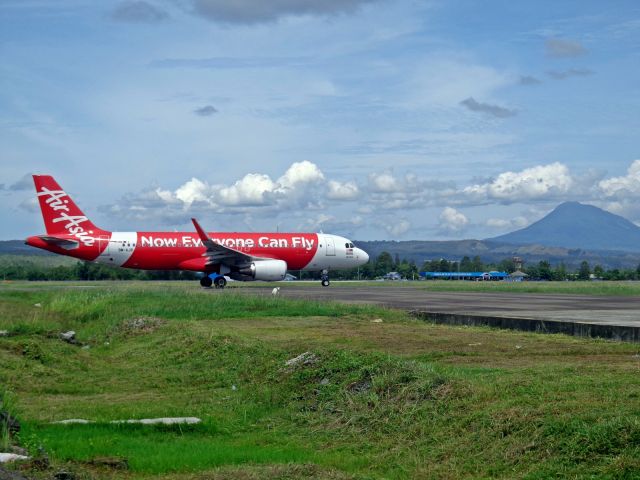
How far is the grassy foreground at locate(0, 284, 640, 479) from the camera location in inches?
376

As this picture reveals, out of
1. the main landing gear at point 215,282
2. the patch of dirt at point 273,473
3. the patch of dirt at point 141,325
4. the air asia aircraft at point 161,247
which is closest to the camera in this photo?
the patch of dirt at point 273,473

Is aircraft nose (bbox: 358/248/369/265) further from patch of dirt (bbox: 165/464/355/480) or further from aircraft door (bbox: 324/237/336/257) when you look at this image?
patch of dirt (bbox: 165/464/355/480)

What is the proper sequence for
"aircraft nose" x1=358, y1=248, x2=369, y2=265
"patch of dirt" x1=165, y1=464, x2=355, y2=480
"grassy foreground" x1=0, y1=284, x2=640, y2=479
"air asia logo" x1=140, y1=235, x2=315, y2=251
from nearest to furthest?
"patch of dirt" x1=165, y1=464, x2=355, y2=480, "grassy foreground" x1=0, y1=284, x2=640, y2=479, "air asia logo" x1=140, y1=235, x2=315, y2=251, "aircraft nose" x1=358, y1=248, x2=369, y2=265

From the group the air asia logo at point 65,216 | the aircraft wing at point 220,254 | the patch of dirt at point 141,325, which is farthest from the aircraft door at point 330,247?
the patch of dirt at point 141,325

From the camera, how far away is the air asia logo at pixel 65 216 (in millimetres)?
55531

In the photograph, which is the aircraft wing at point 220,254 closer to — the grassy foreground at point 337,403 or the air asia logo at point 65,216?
the air asia logo at point 65,216

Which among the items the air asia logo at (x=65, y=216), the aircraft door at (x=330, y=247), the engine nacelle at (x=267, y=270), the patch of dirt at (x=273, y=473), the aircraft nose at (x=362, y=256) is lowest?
the patch of dirt at (x=273, y=473)

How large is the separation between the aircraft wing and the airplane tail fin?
7027 millimetres

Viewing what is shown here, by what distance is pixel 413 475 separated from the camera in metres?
9.58

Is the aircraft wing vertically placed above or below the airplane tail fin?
below

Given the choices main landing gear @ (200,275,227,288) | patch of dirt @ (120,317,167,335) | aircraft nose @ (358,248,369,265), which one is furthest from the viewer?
aircraft nose @ (358,248,369,265)

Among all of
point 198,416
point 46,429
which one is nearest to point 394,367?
point 198,416

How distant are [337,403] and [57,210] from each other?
46476 mm

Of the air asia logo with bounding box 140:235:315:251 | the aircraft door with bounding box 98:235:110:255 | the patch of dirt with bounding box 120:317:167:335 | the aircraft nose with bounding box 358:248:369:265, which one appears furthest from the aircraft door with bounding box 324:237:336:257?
the patch of dirt with bounding box 120:317:167:335
